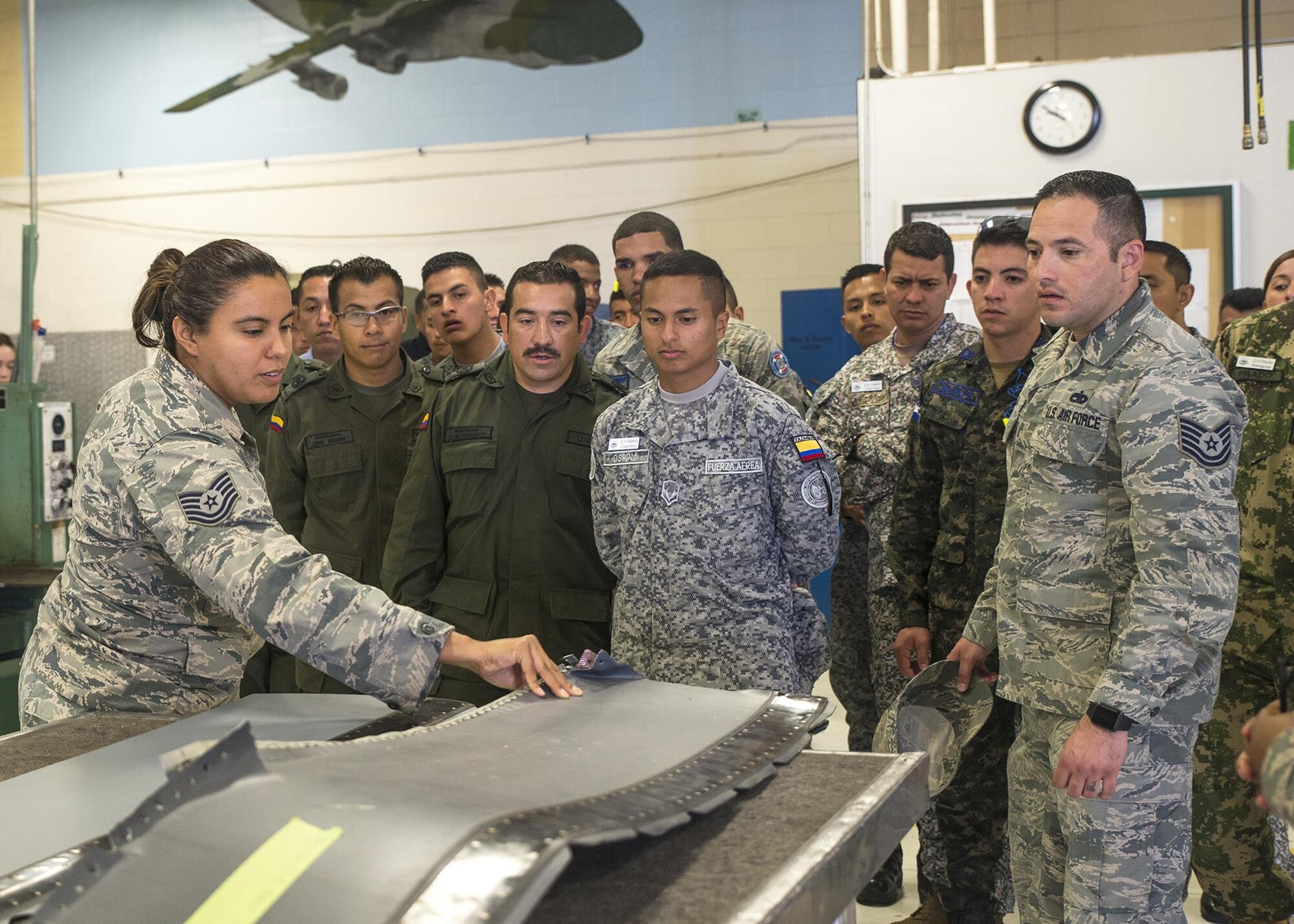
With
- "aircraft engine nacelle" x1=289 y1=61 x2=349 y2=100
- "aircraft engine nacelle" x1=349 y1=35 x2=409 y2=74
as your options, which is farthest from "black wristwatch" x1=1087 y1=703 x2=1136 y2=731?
"aircraft engine nacelle" x1=289 y1=61 x2=349 y2=100

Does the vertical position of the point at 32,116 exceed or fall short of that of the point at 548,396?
it exceeds it

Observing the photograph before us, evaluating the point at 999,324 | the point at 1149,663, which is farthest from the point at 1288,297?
the point at 1149,663

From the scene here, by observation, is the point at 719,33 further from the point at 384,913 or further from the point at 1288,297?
the point at 384,913

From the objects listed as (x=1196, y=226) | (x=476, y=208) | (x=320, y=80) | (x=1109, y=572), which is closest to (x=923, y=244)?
(x=1109, y=572)

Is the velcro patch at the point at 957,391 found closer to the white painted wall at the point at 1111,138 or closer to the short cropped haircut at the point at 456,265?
the short cropped haircut at the point at 456,265

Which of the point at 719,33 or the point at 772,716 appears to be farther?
the point at 719,33

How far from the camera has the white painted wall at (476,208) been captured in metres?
6.13

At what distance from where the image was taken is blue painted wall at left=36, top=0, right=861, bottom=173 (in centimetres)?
610

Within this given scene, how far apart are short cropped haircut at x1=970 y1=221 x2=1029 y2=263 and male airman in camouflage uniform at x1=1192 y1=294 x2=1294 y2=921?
61 centimetres

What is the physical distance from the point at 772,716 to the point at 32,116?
4.33m

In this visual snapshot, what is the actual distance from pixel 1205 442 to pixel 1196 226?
322 centimetres

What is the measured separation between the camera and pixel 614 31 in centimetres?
637

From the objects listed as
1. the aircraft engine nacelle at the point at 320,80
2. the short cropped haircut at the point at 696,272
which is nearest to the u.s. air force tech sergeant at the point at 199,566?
the short cropped haircut at the point at 696,272

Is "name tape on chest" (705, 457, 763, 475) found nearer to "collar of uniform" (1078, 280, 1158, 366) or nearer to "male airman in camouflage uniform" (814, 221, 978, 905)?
"collar of uniform" (1078, 280, 1158, 366)
